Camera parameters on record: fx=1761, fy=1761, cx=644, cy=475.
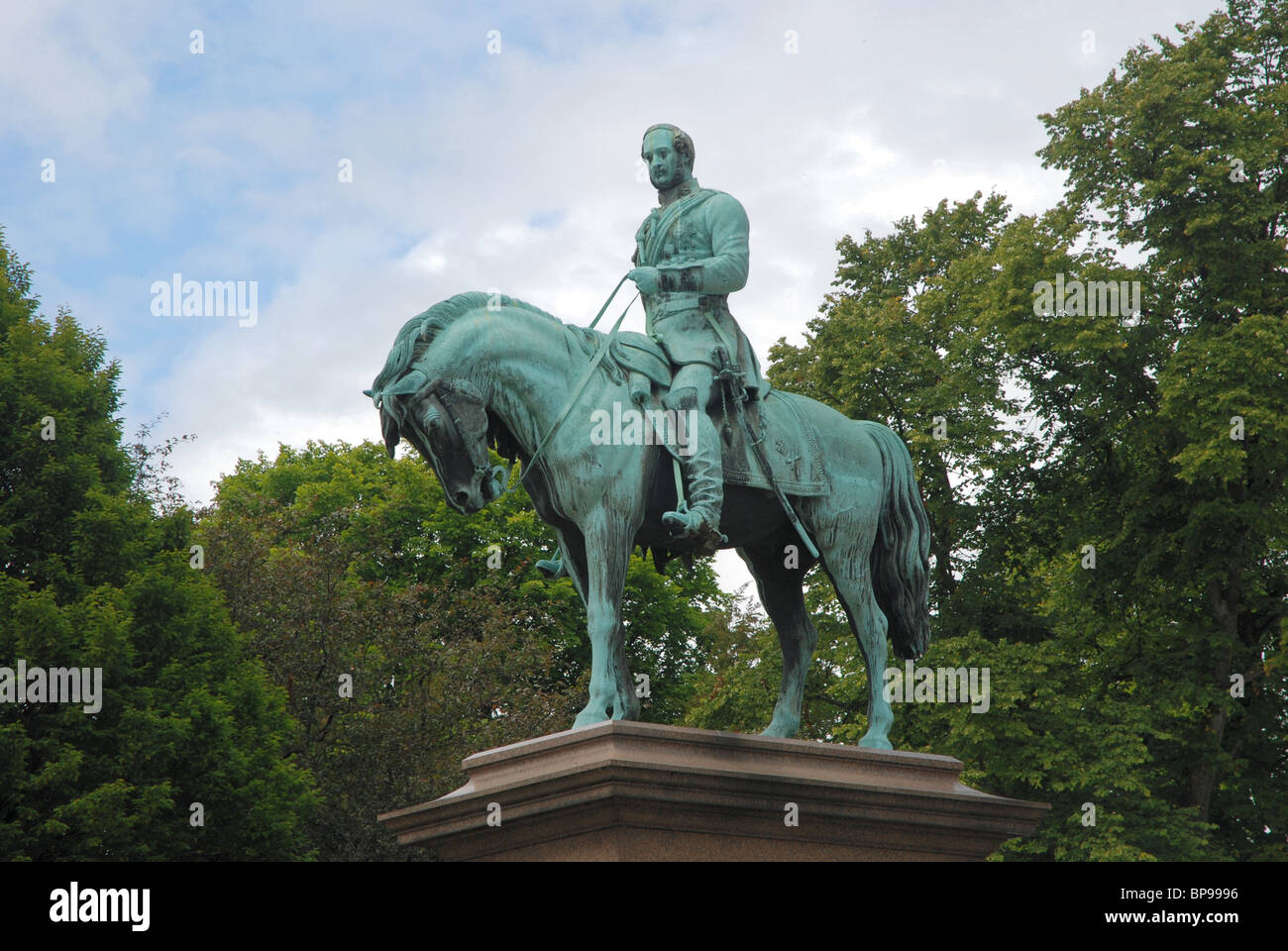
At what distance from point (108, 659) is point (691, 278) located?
12320mm

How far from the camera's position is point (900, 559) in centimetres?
1249

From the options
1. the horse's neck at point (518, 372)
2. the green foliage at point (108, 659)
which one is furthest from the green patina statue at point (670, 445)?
the green foliage at point (108, 659)

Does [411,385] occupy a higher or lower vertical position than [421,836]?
higher

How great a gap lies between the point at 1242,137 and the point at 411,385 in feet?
63.9

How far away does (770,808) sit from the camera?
34.1ft

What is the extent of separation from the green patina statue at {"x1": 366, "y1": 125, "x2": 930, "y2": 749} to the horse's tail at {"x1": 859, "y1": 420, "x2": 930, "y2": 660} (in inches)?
0.6

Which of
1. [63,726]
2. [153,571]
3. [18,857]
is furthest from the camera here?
[153,571]

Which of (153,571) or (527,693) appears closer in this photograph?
(153,571)

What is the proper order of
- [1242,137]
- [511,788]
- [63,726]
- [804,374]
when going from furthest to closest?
1. [804,374]
2. [1242,137]
3. [63,726]
4. [511,788]

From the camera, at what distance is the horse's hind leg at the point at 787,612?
39.4 ft

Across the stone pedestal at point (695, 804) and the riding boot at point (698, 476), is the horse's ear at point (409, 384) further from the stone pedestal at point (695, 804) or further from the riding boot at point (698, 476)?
the stone pedestal at point (695, 804)

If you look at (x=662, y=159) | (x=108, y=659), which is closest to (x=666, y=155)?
(x=662, y=159)
